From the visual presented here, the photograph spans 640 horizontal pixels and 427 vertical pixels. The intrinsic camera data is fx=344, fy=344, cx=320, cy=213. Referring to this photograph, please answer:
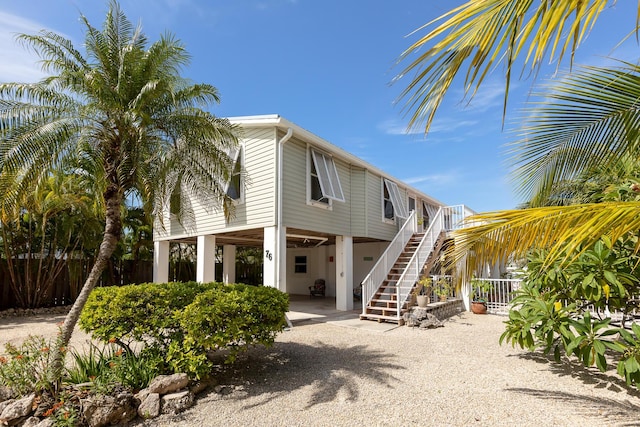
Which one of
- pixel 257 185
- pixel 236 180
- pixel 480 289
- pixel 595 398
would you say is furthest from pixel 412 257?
pixel 595 398

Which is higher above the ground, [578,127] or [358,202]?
[358,202]

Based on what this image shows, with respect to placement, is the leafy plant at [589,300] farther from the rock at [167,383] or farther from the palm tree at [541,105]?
the rock at [167,383]

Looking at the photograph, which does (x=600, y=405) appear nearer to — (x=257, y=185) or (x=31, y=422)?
(x=31, y=422)

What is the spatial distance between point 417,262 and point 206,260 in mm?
6971

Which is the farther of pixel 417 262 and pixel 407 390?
pixel 417 262

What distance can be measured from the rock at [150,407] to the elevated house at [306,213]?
534cm

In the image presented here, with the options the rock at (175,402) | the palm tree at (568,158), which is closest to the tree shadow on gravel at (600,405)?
the palm tree at (568,158)

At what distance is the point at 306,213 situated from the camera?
420 inches

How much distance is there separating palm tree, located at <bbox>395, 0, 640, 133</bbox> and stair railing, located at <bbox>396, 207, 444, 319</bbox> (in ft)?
26.7

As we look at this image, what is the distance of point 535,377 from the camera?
5.13 metres

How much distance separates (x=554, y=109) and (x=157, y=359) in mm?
5328

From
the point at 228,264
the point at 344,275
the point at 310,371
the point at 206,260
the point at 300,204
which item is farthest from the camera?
the point at 228,264

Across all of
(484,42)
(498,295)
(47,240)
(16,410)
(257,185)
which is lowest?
(16,410)

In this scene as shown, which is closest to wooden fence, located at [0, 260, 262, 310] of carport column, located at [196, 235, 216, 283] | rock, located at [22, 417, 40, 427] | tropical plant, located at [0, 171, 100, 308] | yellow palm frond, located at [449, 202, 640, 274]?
tropical plant, located at [0, 171, 100, 308]
